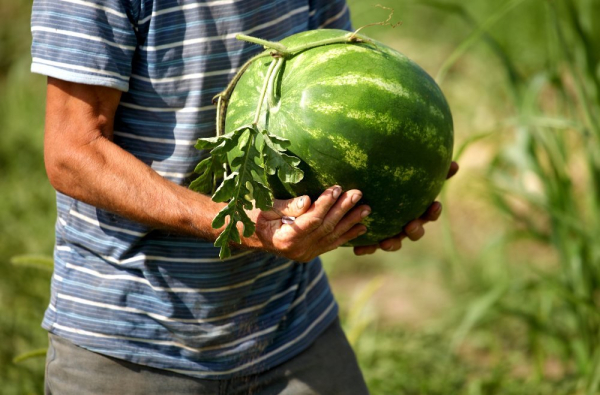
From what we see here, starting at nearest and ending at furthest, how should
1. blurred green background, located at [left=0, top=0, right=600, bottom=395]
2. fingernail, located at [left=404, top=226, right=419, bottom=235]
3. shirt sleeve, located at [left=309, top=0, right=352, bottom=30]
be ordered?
fingernail, located at [left=404, top=226, right=419, bottom=235]
shirt sleeve, located at [left=309, top=0, right=352, bottom=30]
blurred green background, located at [left=0, top=0, right=600, bottom=395]

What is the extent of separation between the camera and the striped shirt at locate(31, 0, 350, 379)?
180cm

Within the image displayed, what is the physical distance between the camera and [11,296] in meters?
3.80

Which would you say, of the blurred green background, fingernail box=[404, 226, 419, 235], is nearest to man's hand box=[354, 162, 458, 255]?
fingernail box=[404, 226, 419, 235]

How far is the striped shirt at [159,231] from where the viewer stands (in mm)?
1798

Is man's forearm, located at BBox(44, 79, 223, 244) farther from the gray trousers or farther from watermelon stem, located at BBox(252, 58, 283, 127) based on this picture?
the gray trousers

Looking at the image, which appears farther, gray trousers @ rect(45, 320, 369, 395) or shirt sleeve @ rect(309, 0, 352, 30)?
shirt sleeve @ rect(309, 0, 352, 30)

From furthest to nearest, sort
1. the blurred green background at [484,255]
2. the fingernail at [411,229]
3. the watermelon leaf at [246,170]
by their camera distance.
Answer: the blurred green background at [484,255] → the fingernail at [411,229] → the watermelon leaf at [246,170]

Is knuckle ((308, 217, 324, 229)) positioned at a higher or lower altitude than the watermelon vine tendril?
lower

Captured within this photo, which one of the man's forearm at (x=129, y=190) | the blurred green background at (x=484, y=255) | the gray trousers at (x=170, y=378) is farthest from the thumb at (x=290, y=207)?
the blurred green background at (x=484, y=255)

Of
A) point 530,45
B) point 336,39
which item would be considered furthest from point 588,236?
point 530,45

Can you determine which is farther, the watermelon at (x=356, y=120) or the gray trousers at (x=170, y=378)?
the gray trousers at (x=170, y=378)

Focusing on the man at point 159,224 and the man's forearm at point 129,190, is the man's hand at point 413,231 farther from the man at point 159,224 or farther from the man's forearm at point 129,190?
the man's forearm at point 129,190

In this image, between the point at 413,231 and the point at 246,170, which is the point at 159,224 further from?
the point at 413,231

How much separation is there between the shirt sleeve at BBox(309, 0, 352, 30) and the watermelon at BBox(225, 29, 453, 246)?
0.49 meters
